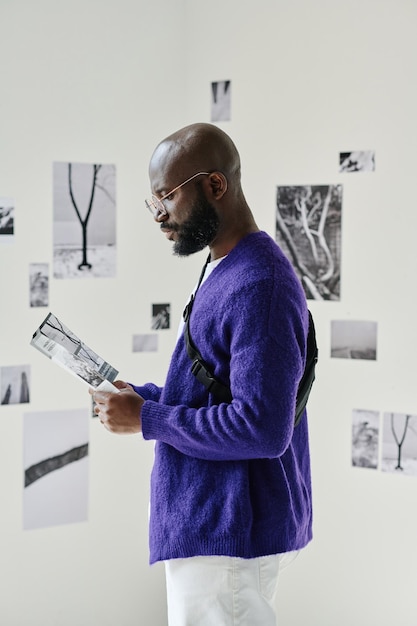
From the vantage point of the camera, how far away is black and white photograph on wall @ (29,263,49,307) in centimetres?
218

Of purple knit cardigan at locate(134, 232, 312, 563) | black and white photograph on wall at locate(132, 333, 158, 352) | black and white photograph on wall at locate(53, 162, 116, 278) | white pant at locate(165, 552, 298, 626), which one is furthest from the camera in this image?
black and white photograph on wall at locate(132, 333, 158, 352)

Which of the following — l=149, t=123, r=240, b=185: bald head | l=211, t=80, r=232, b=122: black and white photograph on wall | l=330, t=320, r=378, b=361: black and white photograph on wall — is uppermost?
l=211, t=80, r=232, b=122: black and white photograph on wall

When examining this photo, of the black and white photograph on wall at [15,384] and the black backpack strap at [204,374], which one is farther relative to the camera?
the black and white photograph on wall at [15,384]

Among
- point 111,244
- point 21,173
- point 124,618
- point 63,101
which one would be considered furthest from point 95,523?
point 63,101

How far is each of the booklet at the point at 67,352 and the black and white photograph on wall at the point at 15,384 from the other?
0.78m

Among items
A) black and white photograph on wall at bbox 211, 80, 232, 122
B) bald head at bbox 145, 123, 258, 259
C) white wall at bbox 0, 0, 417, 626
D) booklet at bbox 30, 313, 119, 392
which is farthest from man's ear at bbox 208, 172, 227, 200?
black and white photograph on wall at bbox 211, 80, 232, 122

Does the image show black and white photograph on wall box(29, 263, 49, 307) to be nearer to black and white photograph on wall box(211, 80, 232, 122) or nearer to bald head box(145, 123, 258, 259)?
black and white photograph on wall box(211, 80, 232, 122)

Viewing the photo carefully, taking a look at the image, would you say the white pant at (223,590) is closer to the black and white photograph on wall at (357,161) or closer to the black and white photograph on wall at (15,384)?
the black and white photograph on wall at (15,384)

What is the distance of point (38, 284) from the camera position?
219cm

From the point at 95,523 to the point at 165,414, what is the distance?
114 cm

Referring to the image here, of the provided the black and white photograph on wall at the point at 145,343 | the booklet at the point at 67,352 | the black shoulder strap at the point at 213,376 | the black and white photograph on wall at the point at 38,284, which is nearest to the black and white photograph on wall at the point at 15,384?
the black and white photograph on wall at the point at 38,284

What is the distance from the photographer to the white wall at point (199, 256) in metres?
2.12

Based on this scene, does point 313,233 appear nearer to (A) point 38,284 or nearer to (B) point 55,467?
(A) point 38,284

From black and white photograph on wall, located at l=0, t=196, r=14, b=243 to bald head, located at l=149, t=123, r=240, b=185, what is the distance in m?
0.83
